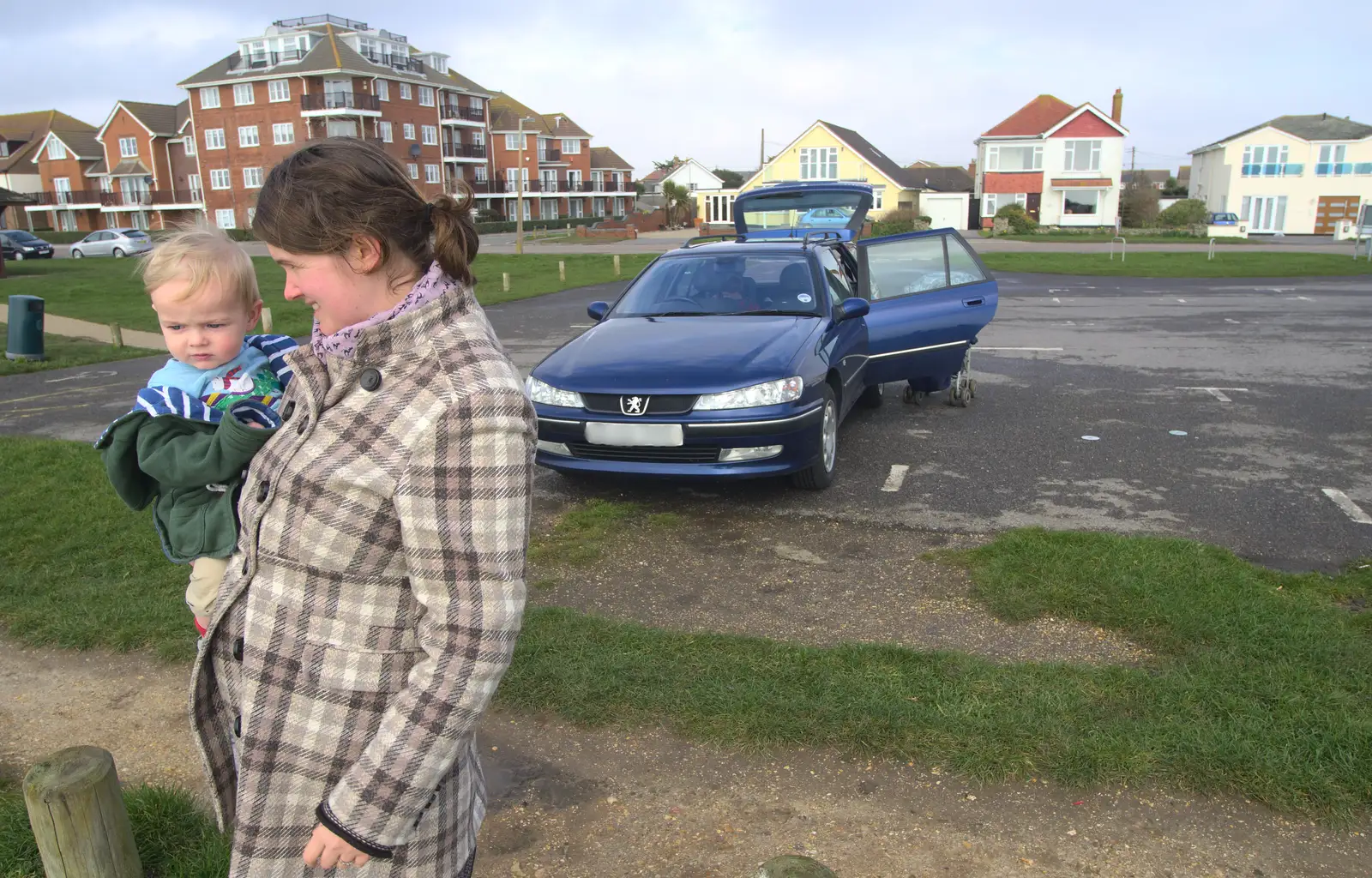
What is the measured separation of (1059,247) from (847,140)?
27.0m

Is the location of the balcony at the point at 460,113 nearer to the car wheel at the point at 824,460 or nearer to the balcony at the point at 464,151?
the balcony at the point at 464,151

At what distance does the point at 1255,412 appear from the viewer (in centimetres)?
892

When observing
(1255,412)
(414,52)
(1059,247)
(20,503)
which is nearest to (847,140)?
(1059,247)

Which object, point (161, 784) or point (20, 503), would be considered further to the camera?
point (20, 503)

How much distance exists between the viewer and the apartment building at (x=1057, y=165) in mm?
58531

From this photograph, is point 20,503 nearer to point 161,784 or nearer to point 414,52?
point 161,784

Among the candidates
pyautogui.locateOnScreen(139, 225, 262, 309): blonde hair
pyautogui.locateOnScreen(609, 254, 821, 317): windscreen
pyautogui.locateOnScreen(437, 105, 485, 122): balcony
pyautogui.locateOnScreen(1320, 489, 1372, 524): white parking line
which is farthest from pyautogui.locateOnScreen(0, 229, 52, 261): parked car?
pyautogui.locateOnScreen(1320, 489, 1372, 524): white parking line

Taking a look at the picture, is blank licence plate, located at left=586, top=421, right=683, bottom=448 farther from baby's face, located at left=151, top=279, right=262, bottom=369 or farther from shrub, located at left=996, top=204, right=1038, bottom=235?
shrub, located at left=996, top=204, right=1038, bottom=235

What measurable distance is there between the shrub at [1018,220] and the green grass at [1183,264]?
18.6 m

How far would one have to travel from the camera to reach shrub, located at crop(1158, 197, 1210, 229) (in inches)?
2106

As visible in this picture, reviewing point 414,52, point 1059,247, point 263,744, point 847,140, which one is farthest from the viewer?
point 414,52

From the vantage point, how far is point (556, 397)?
6.21 meters

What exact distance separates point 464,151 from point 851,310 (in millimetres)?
75681

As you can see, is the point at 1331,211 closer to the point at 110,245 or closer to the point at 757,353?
the point at 757,353
